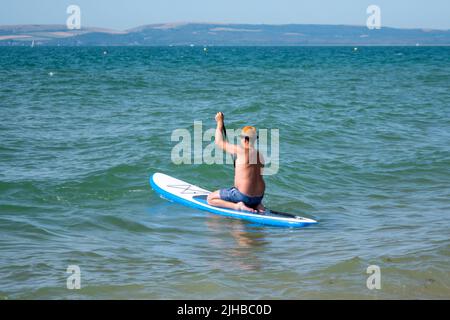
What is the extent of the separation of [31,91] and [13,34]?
165 metres

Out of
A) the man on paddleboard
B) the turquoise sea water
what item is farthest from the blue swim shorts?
the turquoise sea water

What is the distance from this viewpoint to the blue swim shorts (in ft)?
29.0

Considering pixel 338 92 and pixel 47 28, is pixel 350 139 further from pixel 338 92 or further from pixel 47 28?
pixel 47 28

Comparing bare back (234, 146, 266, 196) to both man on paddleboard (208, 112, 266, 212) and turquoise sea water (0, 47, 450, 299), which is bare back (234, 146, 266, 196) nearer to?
man on paddleboard (208, 112, 266, 212)

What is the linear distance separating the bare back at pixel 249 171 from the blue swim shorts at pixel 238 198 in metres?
0.07

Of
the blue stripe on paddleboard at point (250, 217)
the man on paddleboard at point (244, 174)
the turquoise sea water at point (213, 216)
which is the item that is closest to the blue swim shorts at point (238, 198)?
the man on paddleboard at point (244, 174)

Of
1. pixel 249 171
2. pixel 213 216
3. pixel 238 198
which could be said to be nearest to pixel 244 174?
pixel 249 171

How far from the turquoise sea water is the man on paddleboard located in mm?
332

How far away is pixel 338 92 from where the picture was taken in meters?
25.3

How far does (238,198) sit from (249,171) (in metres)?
0.56

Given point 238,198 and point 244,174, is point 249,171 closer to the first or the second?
point 244,174

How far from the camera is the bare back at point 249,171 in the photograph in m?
8.46

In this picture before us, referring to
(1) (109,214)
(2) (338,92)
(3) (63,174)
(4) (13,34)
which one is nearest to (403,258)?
(1) (109,214)

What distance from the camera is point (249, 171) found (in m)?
8.55
